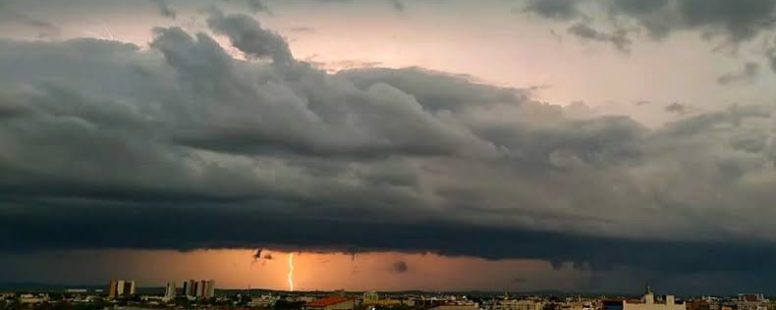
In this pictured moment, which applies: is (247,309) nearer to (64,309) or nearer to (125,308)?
(125,308)

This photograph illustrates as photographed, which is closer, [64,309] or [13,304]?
[64,309]

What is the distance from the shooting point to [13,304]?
18788 centimetres

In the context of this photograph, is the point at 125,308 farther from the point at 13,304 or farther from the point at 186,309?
the point at 13,304

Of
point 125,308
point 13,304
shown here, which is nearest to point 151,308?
point 125,308

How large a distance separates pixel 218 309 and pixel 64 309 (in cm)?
3393

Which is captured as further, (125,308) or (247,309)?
(247,309)

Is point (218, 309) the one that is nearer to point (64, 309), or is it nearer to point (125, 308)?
point (125, 308)

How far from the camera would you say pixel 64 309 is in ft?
579

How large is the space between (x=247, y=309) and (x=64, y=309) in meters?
42.2

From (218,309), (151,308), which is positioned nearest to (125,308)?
(151,308)

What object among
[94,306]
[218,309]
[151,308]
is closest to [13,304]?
[94,306]

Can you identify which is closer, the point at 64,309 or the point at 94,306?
the point at 64,309

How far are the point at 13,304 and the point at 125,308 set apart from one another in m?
29.2

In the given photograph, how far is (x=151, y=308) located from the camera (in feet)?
614
